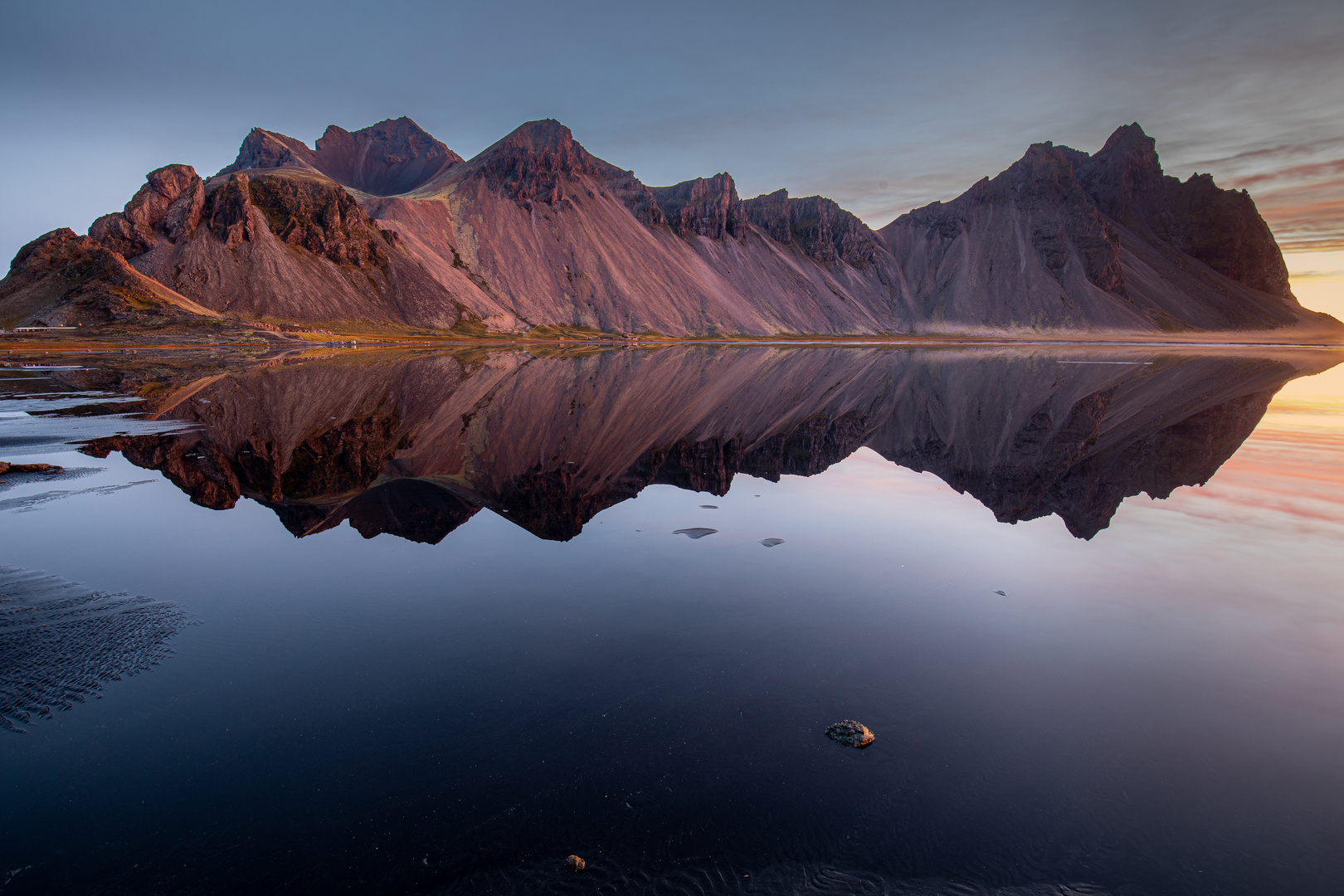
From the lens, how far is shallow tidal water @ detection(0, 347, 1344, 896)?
5.10 meters

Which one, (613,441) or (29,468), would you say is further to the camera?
(613,441)

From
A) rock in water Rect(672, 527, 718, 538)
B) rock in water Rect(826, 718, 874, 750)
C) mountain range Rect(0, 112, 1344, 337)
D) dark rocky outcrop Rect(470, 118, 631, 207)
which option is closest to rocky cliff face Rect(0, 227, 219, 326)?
mountain range Rect(0, 112, 1344, 337)

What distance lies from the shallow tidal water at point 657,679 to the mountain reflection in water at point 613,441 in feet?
1.10

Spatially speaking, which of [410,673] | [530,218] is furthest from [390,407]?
[530,218]

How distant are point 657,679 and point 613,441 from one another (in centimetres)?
1572

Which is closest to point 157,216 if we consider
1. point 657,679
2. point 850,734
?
point 657,679

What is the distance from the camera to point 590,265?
162 metres

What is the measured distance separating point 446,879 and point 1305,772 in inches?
324

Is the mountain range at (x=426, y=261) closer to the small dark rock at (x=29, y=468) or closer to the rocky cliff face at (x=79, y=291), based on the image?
the rocky cliff face at (x=79, y=291)

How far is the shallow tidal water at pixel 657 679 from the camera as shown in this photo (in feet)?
16.7

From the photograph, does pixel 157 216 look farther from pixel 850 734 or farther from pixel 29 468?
pixel 850 734

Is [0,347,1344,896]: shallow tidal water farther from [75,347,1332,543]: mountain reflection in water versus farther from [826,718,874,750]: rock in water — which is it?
[75,347,1332,543]: mountain reflection in water

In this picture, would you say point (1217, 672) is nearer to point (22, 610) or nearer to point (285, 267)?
point (22, 610)

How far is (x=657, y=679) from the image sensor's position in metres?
7.66
